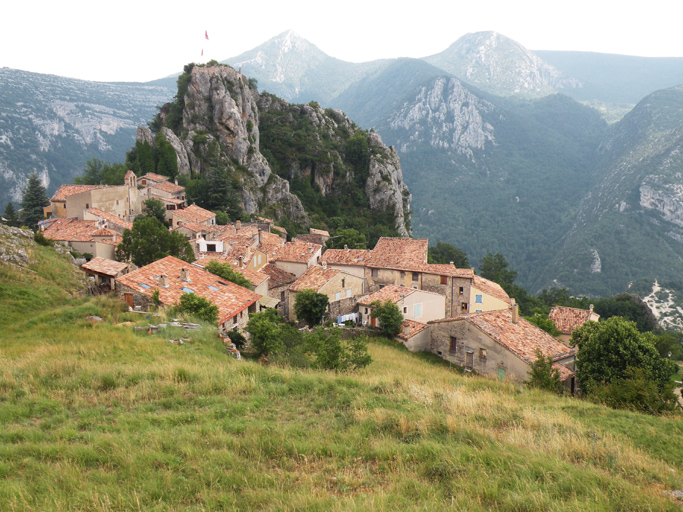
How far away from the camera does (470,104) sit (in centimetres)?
17262

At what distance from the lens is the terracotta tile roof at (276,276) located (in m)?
38.1

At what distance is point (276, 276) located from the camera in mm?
39688

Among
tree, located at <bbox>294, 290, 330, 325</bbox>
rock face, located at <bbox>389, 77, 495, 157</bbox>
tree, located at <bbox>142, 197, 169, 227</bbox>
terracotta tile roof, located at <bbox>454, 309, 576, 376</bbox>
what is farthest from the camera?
rock face, located at <bbox>389, 77, 495, 157</bbox>

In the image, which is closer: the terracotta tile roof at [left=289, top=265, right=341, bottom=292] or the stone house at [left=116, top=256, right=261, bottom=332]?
the stone house at [left=116, top=256, right=261, bottom=332]

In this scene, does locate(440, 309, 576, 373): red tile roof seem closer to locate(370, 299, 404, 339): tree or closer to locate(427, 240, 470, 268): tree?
locate(370, 299, 404, 339): tree

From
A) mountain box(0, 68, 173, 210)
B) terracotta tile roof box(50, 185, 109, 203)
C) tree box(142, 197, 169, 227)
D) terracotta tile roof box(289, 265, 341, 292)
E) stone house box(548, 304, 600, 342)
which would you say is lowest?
stone house box(548, 304, 600, 342)

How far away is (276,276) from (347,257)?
336 inches

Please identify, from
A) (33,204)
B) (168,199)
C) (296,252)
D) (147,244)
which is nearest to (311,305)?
(147,244)

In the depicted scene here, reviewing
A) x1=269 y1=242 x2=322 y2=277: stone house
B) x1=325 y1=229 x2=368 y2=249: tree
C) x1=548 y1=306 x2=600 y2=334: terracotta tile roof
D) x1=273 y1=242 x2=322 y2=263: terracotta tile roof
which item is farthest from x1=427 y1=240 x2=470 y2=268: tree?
x1=269 y1=242 x2=322 y2=277: stone house

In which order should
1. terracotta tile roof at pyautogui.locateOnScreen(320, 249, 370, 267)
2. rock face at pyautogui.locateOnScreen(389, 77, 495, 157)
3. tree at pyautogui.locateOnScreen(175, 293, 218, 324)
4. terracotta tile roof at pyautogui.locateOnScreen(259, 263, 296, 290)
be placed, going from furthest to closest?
rock face at pyautogui.locateOnScreen(389, 77, 495, 157), terracotta tile roof at pyautogui.locateOnScreen(320, 249, 370, 267), terracotta tile roof at pyautogui.locateOnScreen(259, 263, 296, 290), tree at pyautogui.locateOnScreen(175, 293, 218, 324)

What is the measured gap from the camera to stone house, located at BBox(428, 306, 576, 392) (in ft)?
80.7

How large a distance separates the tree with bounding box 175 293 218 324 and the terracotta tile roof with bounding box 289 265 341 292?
14990 mm

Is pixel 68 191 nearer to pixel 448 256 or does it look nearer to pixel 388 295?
pixel 388 295

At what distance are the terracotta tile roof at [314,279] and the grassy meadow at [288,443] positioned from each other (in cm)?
2281
